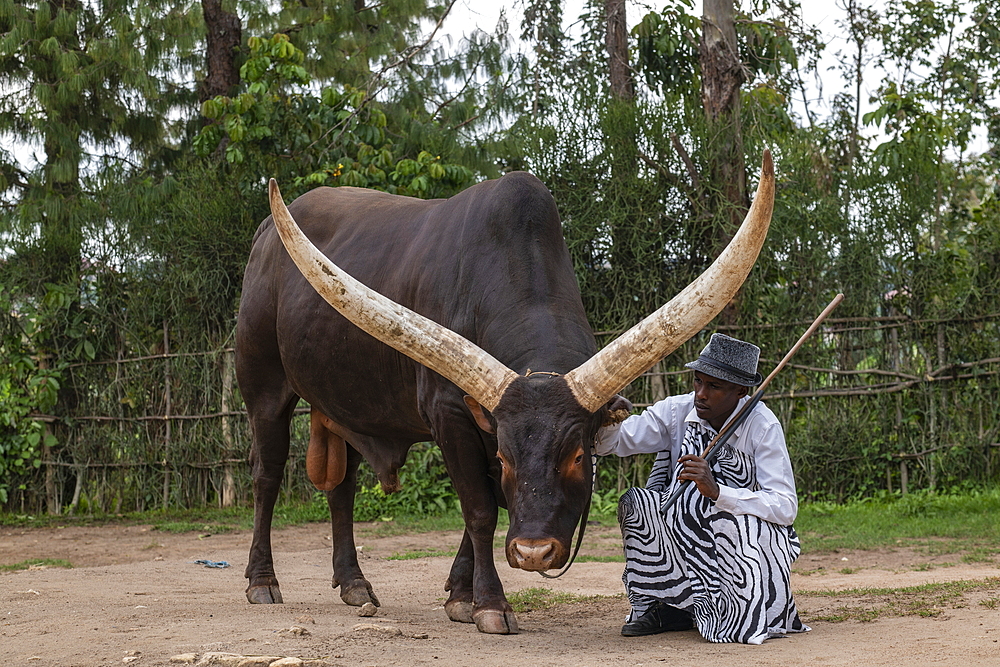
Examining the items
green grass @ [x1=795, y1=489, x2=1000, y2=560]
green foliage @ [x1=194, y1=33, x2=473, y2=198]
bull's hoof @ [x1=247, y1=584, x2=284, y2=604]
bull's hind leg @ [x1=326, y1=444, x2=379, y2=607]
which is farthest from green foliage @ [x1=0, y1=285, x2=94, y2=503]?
green grass @ [x1=795, y1=489, x2=1000, y2=560]

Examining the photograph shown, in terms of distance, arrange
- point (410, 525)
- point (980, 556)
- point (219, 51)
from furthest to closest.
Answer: point (219, 51) < point (410, 525) < point (980, 556)

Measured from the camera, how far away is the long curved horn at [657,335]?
348 cm

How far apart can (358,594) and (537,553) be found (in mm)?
1901

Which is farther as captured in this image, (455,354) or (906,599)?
(906,599)

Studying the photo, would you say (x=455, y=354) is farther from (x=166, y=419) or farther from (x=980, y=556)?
(x=166, y=419)

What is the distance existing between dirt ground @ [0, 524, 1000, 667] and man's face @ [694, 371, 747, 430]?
81 centimetres

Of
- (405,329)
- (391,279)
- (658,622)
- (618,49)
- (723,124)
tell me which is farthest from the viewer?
(618,49)

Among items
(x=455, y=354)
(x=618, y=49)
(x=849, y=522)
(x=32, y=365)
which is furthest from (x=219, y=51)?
(x=455, y=354)

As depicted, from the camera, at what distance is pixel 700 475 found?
3701 millimetres

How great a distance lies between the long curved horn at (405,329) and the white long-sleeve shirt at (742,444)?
1.79 ft

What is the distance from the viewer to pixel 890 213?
8742mm

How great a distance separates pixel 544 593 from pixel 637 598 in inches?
51.2

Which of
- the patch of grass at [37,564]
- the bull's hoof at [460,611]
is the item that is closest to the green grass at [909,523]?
the bull's hoof at [460,611]

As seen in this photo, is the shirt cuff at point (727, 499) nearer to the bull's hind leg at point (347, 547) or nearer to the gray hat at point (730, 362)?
the gray hat at point (730, 362)
